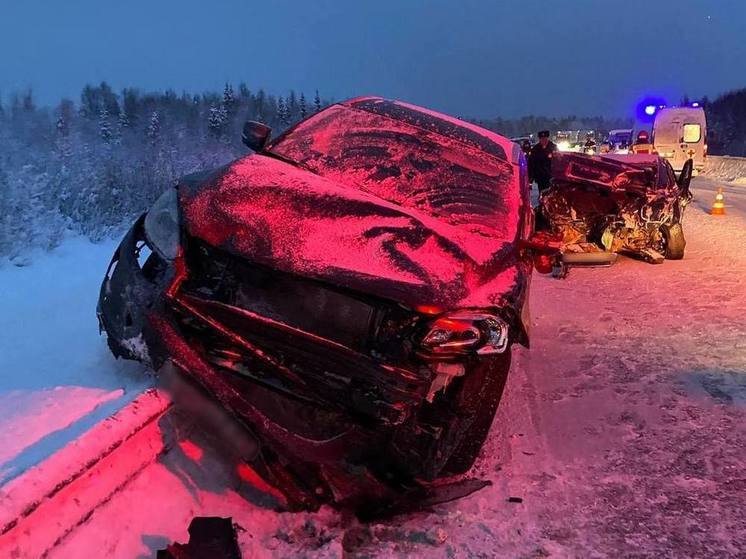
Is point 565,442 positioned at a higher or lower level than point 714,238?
higher

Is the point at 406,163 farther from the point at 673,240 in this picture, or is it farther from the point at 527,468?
the point at 673,240

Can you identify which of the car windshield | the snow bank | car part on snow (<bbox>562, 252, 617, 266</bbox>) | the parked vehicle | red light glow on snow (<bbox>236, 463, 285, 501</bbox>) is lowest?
the snow bank

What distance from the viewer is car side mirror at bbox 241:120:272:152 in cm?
457

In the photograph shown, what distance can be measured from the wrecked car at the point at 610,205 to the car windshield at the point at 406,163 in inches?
161

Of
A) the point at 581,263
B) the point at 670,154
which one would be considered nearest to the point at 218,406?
the point at 581,263

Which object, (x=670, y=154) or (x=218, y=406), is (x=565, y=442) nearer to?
(x=218, y=406)

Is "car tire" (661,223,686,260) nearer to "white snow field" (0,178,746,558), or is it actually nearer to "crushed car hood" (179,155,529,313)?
"white snow field" (0,178,746,558)

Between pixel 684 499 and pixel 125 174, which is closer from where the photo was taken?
pixel 684 499

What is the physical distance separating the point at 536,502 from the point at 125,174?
43.7 feet

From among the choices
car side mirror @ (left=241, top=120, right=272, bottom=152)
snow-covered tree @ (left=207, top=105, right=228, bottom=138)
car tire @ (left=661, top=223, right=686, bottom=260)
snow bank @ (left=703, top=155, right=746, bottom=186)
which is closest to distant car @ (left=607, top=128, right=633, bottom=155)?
snow bank @ (left=703, top=155, right=746, bottom=186)

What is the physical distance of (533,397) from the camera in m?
4.55

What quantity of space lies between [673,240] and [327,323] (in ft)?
25.5

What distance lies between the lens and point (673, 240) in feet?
29.8

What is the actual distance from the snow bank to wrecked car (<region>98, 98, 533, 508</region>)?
25.1m
